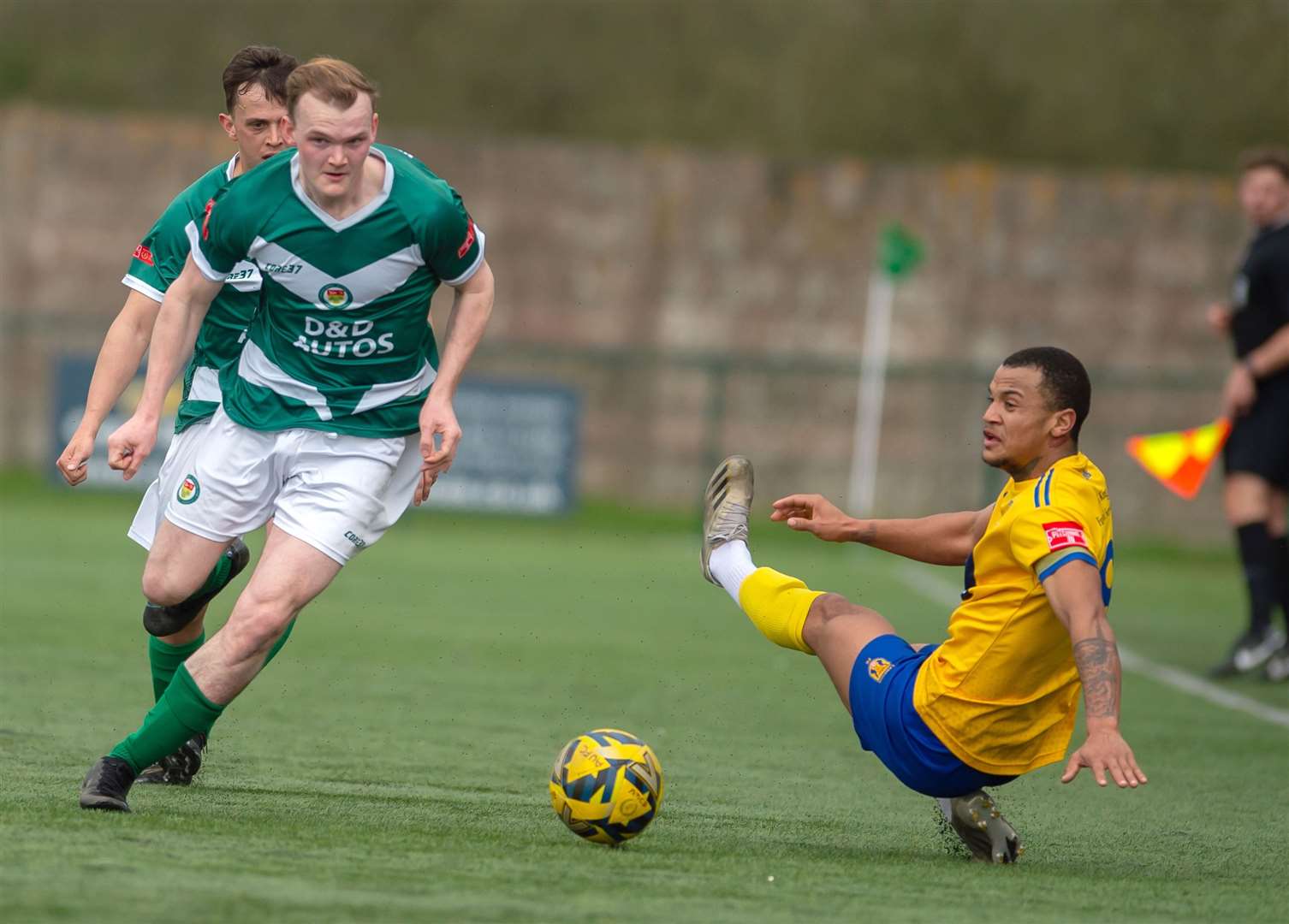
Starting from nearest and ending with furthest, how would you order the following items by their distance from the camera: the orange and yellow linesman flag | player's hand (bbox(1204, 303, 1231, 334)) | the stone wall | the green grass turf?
the green grass turf < player's hand (bbox(1204, 303, 1231, 334)) < the orange and yellow linesman flag < the stone wall

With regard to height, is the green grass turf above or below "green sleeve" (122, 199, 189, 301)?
below

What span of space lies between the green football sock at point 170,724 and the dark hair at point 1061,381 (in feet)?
7.09

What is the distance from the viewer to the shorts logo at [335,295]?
4.65m

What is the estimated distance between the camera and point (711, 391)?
17844 millimetres

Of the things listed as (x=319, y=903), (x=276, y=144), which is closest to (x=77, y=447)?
(x=276, y=144)

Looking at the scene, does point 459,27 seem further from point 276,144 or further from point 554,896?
point 554,896

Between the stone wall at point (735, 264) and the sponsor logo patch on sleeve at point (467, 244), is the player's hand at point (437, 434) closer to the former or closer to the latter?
the sponsor logo patch on sleeve at point (467, 244)

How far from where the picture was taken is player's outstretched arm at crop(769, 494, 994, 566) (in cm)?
500

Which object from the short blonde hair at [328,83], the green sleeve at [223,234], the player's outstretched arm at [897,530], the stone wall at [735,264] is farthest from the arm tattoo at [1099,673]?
the stone wall at [735,264]

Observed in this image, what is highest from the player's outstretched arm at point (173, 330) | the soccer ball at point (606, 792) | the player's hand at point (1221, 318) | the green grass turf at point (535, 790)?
the player's hand at point (1221, 318)

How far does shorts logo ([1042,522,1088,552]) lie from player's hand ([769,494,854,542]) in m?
0.85

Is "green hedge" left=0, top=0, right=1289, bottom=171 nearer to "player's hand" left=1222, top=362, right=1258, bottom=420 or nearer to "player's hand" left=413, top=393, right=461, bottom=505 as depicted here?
"player's hand" left=1222, top=362, right=1258, bottom=420

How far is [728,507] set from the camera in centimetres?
527

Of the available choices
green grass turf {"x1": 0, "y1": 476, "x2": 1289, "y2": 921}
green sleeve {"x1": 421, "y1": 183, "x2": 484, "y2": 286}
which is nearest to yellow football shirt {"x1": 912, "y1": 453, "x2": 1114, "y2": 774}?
green grass turf {"x1": 0, "y1": 476, "x2": 1289, "y2": 921}
